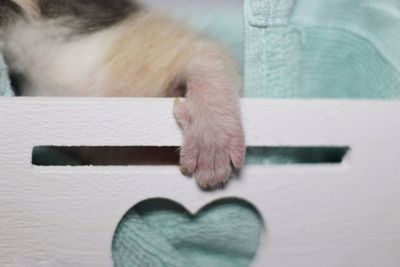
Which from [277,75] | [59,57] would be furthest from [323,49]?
[59,57]

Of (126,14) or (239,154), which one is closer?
(239,154)

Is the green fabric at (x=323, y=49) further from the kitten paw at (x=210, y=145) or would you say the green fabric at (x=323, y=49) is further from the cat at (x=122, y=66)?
the kitten paw at (x=210, y=145)

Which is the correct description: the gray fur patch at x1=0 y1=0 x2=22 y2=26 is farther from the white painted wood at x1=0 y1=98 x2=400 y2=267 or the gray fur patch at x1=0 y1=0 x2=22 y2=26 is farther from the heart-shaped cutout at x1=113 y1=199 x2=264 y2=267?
the heart-shaped cutout at x1=113 y1=199 x2=264 y2=267

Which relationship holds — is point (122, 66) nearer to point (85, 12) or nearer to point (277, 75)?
point (85, 12)

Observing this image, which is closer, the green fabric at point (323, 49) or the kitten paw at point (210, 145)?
the kitten paw at point (210, 145)

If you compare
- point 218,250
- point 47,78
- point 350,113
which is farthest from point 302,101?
point 47,78

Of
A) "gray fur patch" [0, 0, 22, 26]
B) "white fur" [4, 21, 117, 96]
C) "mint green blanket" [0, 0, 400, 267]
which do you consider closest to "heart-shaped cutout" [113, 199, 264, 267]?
"mint green blanket" [0, 0, 400, 267]

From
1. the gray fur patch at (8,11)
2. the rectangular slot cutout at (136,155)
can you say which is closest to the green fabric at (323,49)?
the rectangular slot cutout at (136,155)

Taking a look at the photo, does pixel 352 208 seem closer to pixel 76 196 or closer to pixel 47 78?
pixel 76 196
